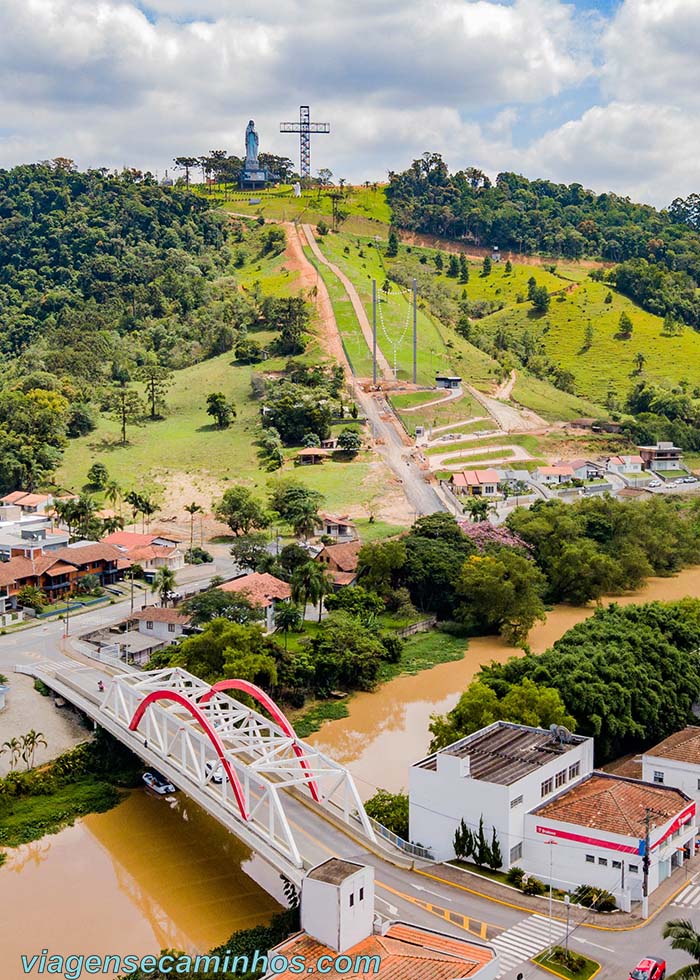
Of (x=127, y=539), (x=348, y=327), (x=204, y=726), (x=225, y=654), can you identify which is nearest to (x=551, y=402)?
(x=348, y=327)

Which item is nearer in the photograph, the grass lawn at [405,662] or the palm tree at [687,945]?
the palm tree at [687,945]

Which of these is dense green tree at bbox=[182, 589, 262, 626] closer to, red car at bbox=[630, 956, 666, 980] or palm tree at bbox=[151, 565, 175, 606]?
palm tree at bbox=[151, 565, 175, 606]

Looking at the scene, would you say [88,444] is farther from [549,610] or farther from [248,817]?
[248,817]

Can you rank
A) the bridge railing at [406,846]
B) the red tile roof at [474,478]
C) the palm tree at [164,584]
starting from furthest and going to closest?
the red tile roof at [474,478] < the palm tree at [164,584] < the bridge railing at [406,846]

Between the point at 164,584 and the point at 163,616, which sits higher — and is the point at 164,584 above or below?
above

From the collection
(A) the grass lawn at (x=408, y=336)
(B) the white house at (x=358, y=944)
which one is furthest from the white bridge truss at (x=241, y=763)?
(A) the grass lawn at (x=408, y=336)

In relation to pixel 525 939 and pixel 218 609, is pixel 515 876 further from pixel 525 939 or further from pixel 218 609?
pixel 218 609

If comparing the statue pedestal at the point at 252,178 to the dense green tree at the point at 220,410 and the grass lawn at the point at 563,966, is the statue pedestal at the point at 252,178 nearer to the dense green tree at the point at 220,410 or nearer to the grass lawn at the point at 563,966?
the dense green tree at the point at 220,410

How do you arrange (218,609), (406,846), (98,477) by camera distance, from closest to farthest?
(406,846) → (218,609) → (98,477)

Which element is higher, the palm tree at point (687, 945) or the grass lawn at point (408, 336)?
the grass lawn at point (408, 336)
